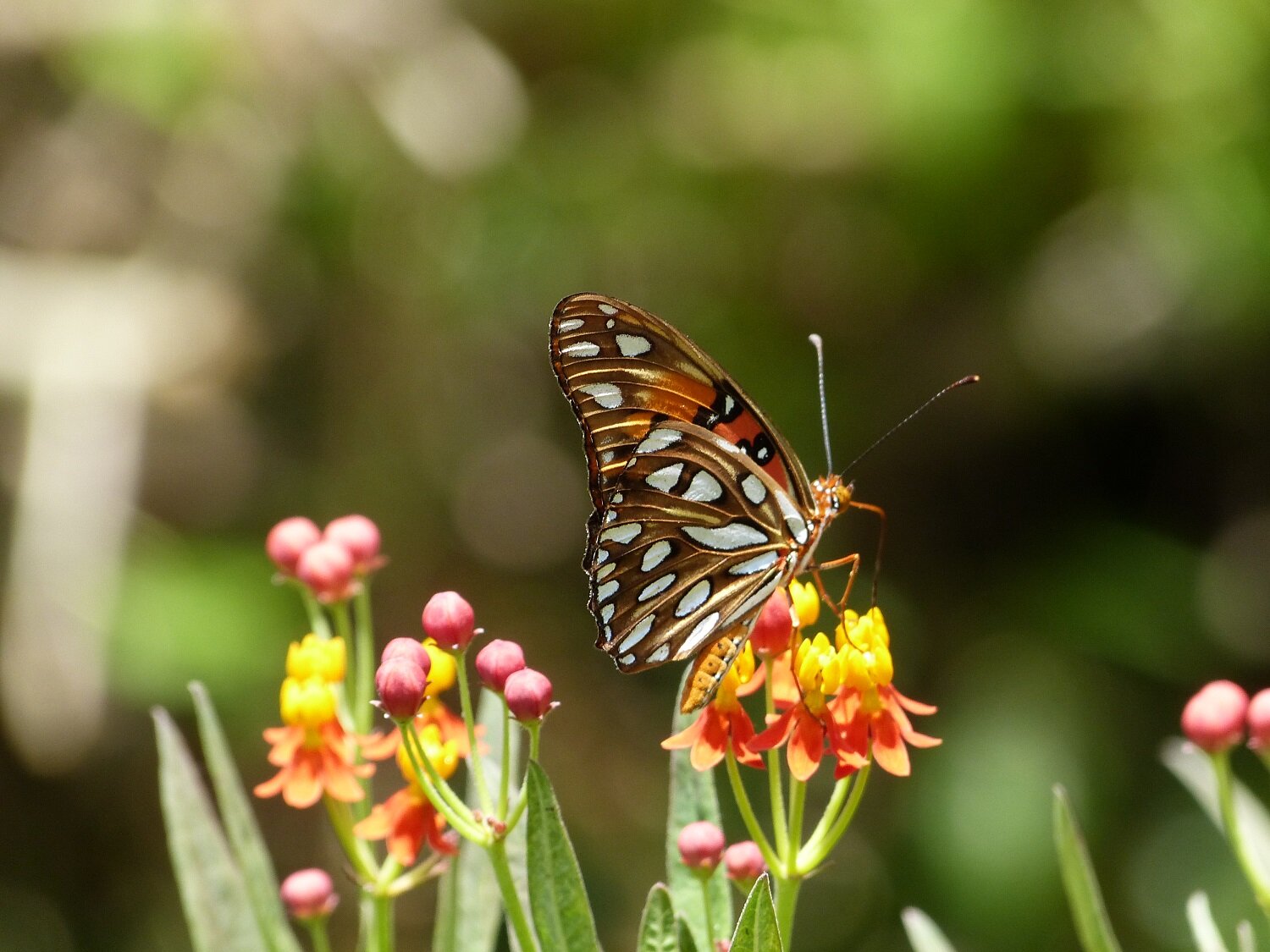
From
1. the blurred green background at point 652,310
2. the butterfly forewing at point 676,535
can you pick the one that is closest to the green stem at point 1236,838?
the butterfly forewing at point 676,535

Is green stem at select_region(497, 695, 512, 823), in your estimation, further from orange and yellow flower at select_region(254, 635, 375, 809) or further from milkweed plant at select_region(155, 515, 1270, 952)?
orange and yellow flower at select_region(254, 635, 375, 809)

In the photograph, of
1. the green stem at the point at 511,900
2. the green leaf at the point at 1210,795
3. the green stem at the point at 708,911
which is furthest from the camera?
the green leaf at the point at 1210,795

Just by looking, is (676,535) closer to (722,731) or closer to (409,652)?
(722,731)

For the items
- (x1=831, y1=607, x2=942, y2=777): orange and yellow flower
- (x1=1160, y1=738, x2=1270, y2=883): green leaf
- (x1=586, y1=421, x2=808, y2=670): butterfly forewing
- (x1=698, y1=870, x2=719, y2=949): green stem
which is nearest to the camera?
(x1=698, y1=870, x2=719, y2=949): green stem

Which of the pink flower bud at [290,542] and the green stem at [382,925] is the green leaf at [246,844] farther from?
the pink flower bud at [290,542]

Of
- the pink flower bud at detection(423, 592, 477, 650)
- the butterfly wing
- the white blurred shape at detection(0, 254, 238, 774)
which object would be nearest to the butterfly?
the butterfly wing
